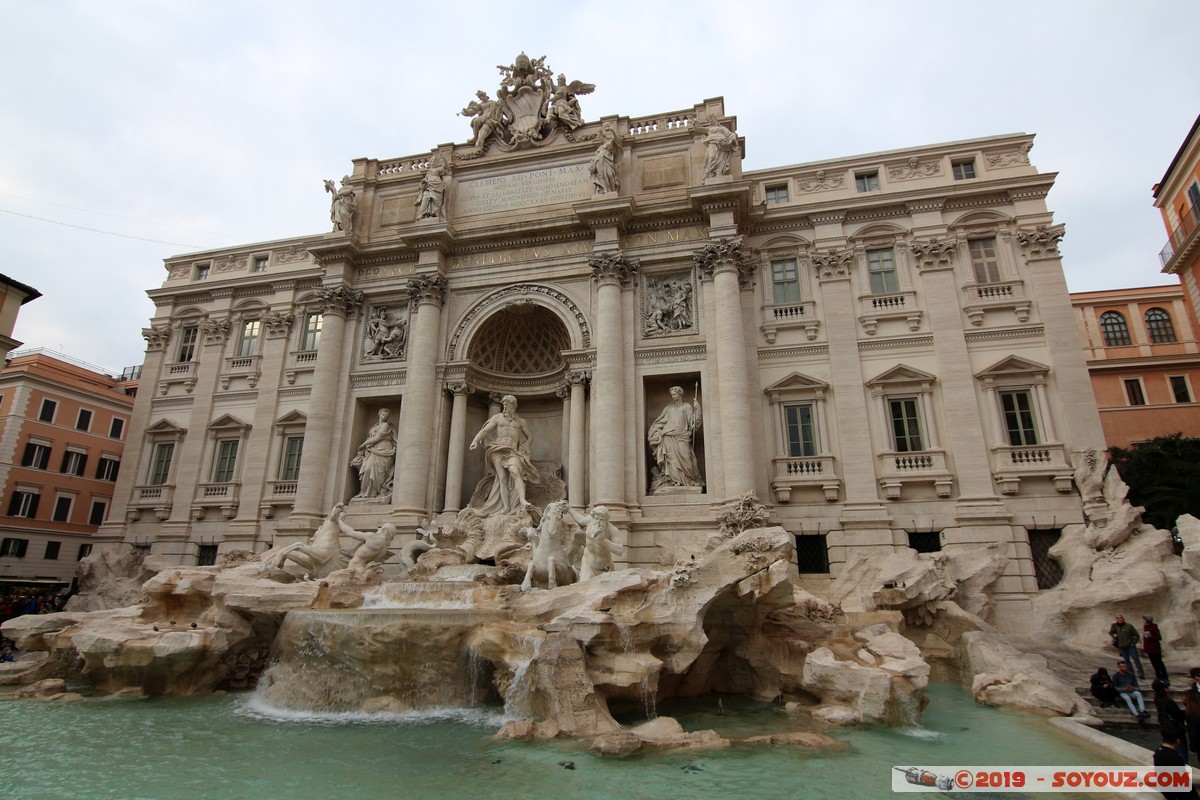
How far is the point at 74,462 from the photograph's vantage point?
31406 mm

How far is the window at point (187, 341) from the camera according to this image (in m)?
25.6

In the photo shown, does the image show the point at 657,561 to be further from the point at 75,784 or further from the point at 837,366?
the point at 75,784

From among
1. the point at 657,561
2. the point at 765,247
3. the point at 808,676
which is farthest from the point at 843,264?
the point at 808,676

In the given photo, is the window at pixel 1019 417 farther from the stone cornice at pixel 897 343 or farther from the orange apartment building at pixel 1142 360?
the orange apartment building at pixel 1142 360

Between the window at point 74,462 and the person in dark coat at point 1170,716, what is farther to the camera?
the window at point 74,462

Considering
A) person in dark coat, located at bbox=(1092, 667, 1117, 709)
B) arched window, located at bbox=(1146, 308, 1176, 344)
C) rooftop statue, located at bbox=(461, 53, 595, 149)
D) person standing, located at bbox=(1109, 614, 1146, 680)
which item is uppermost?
rooftop statue, located at bbox=(461, 53, 595, 149)

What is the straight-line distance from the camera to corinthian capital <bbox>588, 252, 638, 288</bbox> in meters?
20.1

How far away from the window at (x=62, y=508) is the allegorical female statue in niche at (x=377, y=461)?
768 inches

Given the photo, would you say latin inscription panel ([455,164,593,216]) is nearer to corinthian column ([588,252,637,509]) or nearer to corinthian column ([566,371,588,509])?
corinthian column ([588,252,637,509])

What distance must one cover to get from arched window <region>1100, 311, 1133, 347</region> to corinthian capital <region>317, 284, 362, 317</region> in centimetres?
3494

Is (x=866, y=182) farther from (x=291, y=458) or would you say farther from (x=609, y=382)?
(x=291, y=458)

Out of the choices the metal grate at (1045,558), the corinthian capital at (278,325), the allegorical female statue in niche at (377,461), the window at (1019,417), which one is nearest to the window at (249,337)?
the corinthian capital at (278,325)

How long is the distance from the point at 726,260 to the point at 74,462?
106 ft

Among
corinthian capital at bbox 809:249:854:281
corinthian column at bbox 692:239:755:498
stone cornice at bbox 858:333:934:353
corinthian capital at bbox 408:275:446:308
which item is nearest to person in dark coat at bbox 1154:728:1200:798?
corinthian column at bbox 692:239:755:498
